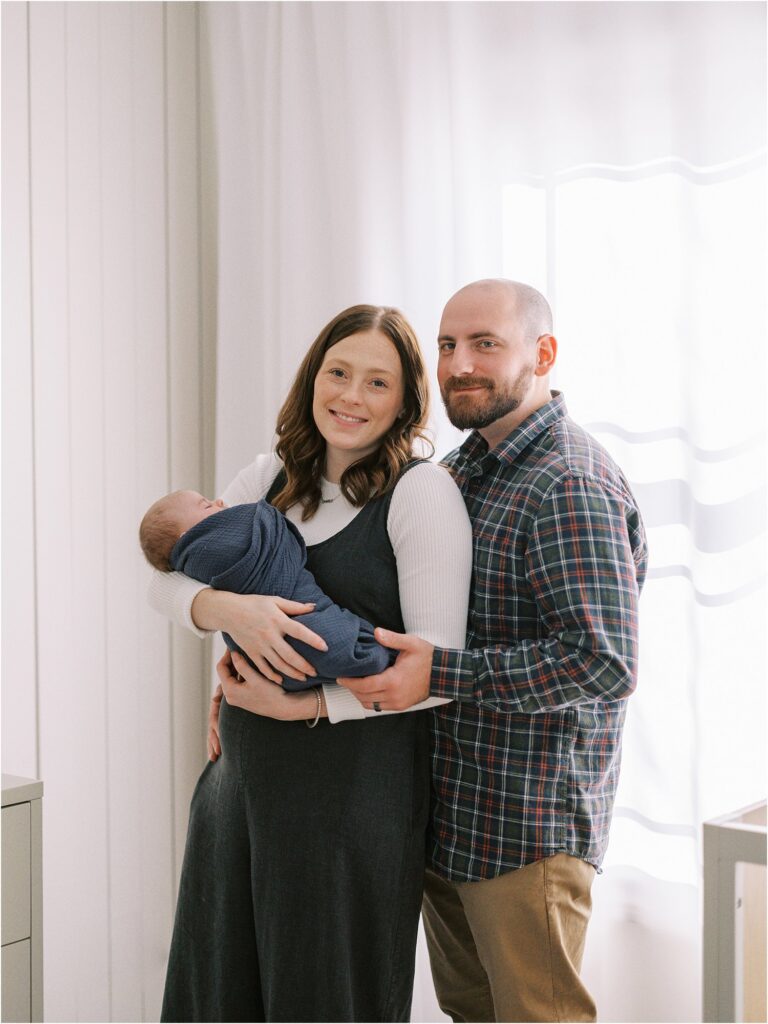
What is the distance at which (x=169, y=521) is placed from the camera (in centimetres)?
160

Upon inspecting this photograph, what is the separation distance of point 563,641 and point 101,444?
1511 millimetres

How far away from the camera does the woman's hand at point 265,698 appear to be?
1498 mm

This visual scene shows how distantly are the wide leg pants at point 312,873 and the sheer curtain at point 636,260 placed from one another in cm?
67

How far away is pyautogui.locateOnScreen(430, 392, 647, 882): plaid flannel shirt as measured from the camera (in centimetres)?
142

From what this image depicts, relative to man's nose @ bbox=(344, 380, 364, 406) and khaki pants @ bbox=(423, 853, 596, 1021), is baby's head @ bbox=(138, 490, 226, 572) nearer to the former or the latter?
man's nose @ bbox=(344, 380, 364, 406)

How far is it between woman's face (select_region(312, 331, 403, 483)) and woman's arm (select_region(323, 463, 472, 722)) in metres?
0.16

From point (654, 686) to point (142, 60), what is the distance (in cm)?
206

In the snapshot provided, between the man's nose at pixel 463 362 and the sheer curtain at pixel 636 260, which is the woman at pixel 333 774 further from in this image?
the sheer curtain at pixel 636 260

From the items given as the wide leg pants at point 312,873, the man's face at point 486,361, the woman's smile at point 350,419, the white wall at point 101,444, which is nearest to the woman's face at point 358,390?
the woman's smile at point 350,419

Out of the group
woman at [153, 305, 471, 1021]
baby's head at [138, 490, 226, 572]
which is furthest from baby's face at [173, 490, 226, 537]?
woman at [153, 305, 471, 1021]

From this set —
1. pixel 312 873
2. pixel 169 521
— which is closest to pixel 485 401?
pixel 169 521

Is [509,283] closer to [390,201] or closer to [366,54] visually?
[390,201]

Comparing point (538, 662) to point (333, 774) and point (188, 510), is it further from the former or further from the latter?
point (188, 510)

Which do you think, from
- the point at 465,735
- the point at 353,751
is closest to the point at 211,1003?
the point at 353,751
